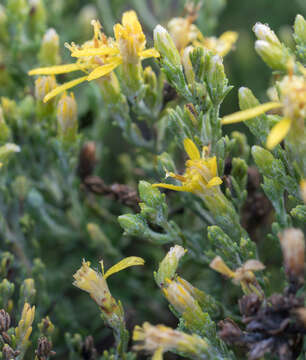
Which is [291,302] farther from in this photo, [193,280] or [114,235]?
[114,235]

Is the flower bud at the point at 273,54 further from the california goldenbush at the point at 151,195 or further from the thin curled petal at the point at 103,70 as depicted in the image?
the thin curled petal at the point at 103,70

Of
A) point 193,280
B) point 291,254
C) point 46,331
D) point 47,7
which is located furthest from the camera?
point 47,7

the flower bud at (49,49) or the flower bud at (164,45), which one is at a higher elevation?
the flower bud at (49,49)

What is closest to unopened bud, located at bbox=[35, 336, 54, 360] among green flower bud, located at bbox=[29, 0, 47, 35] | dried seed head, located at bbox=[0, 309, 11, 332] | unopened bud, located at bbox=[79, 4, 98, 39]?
dried seed head, located at bbox=[0, 309, 11, 332]

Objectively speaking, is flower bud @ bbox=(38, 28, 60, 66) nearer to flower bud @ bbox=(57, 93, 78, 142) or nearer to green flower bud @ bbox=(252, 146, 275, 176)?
flower bud @ bbox=(57, 93, 78, 142)

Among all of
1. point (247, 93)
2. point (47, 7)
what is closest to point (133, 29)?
point (247, 93)

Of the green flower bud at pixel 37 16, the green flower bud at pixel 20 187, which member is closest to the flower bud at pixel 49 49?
the green flower bud at pixel 37 16
